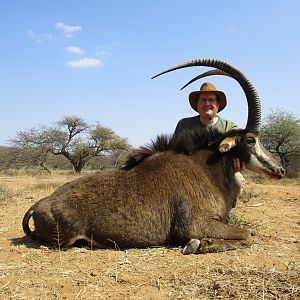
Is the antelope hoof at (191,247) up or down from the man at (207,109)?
down

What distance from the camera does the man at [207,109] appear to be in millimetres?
6930

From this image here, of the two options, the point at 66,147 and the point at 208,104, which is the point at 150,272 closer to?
the point at 208,104

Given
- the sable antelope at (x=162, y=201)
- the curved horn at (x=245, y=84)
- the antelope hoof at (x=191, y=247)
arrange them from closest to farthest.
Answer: the antelope hoof at (x=191, y=247)
the sable antelope at (x=162, y=201)
the curved horn at (x=245, y=84)

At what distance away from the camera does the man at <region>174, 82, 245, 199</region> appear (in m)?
6.93

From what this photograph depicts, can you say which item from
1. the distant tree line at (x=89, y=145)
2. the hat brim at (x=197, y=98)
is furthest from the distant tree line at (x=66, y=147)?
the hat brim at (x=197, y=98)

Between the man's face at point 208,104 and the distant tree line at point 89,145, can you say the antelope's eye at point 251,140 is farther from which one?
the distant tree line at point 89,145

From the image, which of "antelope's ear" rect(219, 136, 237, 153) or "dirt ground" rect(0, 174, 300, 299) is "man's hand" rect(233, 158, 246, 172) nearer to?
"antelope's ear" rect(219, 136, 237, 153)

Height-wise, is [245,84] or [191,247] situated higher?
[245,84]

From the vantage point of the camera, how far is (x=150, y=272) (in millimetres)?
4289

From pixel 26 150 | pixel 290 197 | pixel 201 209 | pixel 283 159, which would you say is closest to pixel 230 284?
pixel 201 209

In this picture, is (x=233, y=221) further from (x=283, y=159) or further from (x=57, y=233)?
(x=283, y=159)

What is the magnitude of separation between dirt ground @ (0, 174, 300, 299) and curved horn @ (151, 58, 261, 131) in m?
1.74

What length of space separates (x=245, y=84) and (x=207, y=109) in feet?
4.08

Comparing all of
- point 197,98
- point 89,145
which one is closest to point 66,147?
point 89,145
